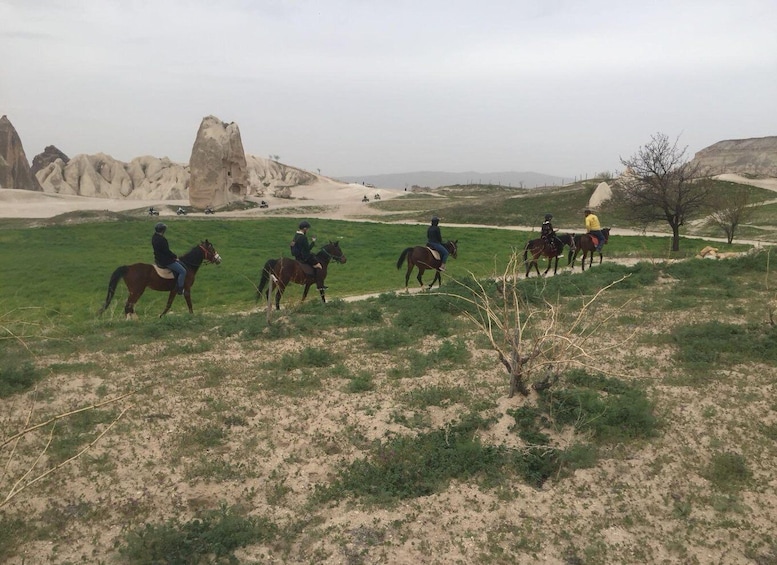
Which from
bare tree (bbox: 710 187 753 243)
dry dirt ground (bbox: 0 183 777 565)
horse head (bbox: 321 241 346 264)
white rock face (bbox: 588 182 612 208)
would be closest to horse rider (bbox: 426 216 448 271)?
horse head (bbox: 321 241 346 264)

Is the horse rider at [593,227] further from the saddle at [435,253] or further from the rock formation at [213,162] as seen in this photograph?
the rock formation at [213,162]

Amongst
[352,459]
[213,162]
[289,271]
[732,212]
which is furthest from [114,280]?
[213,162]

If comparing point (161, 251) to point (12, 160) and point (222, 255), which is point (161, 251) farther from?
point (12, 160)

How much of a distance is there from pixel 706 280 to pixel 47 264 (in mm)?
25146

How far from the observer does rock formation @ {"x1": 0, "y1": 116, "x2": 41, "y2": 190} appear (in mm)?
63719

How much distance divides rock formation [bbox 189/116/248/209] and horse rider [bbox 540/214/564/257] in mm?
40374

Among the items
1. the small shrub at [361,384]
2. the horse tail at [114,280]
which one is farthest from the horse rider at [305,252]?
the small shrub at [361,384]

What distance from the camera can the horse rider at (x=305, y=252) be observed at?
14523 millimetres

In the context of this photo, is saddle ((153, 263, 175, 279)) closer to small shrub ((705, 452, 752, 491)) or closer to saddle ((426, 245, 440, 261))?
saddle ((426, 245, 440, 261))

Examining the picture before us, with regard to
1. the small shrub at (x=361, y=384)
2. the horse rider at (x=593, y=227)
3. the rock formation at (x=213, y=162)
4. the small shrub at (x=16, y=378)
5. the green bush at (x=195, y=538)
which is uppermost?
the rock formation at (x=213, y=162)

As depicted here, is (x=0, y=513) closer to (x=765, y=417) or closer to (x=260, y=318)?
(x=260, y=318)

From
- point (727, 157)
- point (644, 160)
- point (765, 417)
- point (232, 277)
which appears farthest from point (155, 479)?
point (727, 157)

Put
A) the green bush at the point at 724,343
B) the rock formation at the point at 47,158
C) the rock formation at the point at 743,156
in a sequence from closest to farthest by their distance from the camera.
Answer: the green bush at the point at 724,343 < the rock formation at the point at 743,156 < the rock formation at the point at 47,158

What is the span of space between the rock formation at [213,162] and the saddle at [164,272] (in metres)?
39.8
